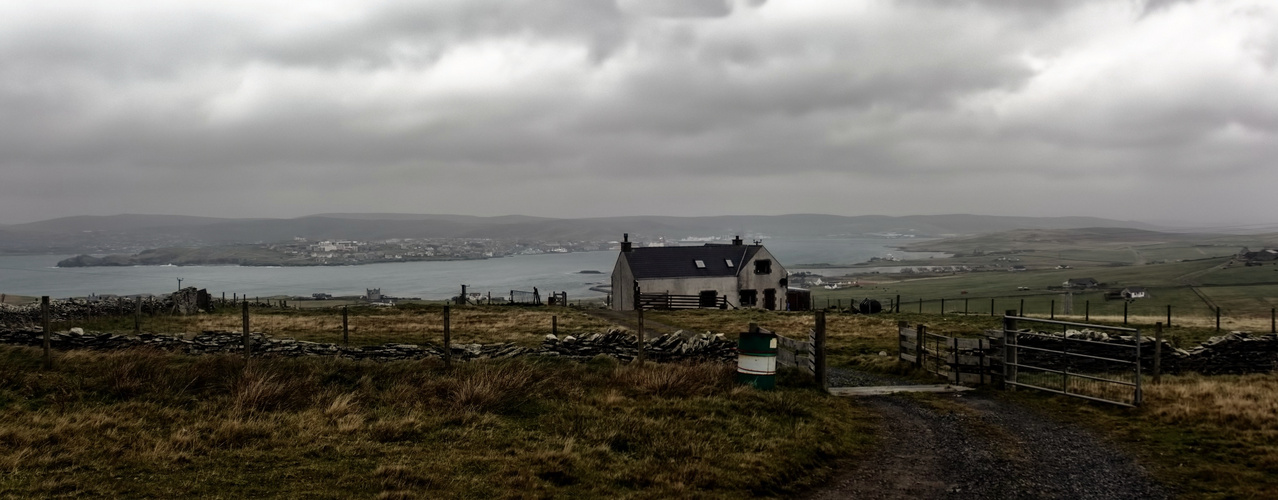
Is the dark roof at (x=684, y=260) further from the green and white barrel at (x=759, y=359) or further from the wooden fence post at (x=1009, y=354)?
the green and white barrel at (x=759, y=359)

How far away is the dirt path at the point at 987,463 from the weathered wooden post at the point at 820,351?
207 centimetres

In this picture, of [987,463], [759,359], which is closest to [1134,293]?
[759,359]

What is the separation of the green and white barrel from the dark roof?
4076 cm

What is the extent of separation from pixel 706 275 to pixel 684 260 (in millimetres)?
2318

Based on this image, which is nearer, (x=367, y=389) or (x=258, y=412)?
(x=258, y=412)

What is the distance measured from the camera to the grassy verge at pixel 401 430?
31.0 feet

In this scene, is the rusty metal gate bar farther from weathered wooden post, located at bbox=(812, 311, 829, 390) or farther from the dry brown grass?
the dry brown grass

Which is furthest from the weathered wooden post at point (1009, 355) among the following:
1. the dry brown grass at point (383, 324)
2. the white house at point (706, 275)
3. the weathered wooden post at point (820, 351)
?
the white house at point (706, 275)

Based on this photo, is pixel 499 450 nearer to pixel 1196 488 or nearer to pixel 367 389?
pixel 367 389

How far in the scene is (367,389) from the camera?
573 inches

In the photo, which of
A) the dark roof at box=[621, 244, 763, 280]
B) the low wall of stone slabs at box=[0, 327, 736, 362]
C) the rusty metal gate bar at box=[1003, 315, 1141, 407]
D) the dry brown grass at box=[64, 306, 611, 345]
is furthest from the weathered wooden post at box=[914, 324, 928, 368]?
the dark roof at box=[621, 244, 763, 280]

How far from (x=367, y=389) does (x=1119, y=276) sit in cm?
16756

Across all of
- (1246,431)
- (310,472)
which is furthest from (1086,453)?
(310,472)

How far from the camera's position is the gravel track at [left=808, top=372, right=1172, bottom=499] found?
1005cm
